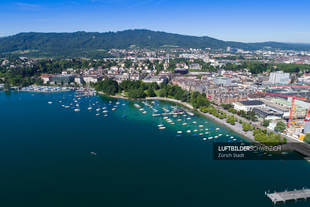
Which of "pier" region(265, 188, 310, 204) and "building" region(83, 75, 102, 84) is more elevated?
"building" region(83, 75, 102, 84)

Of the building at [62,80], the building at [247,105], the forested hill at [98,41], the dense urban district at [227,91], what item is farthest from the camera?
the forested hill at [98,41]

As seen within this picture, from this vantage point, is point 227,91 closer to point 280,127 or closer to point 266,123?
point 266,123

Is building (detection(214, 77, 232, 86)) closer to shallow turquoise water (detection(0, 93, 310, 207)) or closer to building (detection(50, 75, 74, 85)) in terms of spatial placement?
shallow turquoise water (detection(0, 93, 310, 207))

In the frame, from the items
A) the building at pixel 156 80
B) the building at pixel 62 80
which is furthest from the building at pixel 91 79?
the building at pixel 156 80

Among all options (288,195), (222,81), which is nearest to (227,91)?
(222,81)

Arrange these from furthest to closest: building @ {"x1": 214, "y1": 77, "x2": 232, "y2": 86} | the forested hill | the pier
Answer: the forested hill < building @ {"x1": 214, "y1": 77, "x2": 232, "y2": 86} < the pier

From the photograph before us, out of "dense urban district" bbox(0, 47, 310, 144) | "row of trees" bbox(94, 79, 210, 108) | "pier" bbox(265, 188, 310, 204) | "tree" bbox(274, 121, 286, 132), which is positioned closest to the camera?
"pier" bbox(265, 188, 310, 204)

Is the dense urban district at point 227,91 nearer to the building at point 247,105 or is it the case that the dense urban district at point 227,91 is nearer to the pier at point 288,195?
the building at point 247,105

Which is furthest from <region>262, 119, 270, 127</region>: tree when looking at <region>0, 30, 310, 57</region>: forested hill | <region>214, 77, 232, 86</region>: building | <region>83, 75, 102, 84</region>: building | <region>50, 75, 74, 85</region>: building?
<region>0, 30, 310, 57</region>: forested hill

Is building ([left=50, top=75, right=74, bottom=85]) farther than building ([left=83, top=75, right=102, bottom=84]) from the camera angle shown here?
No

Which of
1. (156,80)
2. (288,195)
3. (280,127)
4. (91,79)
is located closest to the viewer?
(288,195)
